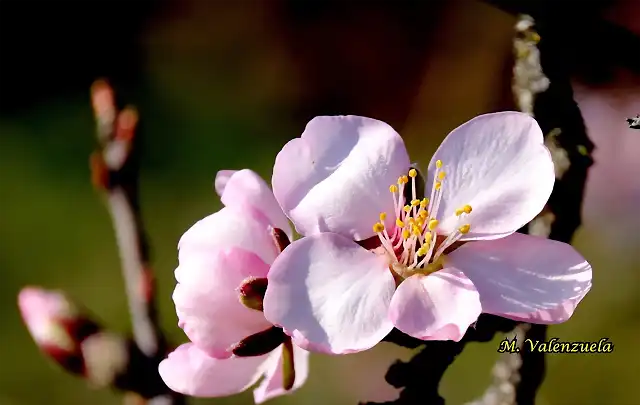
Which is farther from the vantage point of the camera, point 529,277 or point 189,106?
point 189,106

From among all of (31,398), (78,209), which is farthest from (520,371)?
(78,209)

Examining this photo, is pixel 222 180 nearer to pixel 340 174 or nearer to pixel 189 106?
pixel 340 174

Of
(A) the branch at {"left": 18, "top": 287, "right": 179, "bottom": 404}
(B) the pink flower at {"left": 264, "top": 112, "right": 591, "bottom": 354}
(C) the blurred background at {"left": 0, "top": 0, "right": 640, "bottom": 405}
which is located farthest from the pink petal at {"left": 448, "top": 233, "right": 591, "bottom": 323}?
(C) the blurred background at {"left": 0, "top": 0, "right": 640, "bottom": 405}

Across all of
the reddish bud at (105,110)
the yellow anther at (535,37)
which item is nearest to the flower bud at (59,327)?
the reddish bud at (105,110)

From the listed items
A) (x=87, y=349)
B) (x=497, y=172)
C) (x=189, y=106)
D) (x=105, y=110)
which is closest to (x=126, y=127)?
(x=105, y=110)

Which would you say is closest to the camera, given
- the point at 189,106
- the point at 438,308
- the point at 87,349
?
the point at 438,308

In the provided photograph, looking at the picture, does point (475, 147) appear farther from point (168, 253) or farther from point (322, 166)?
point (168, 253)
